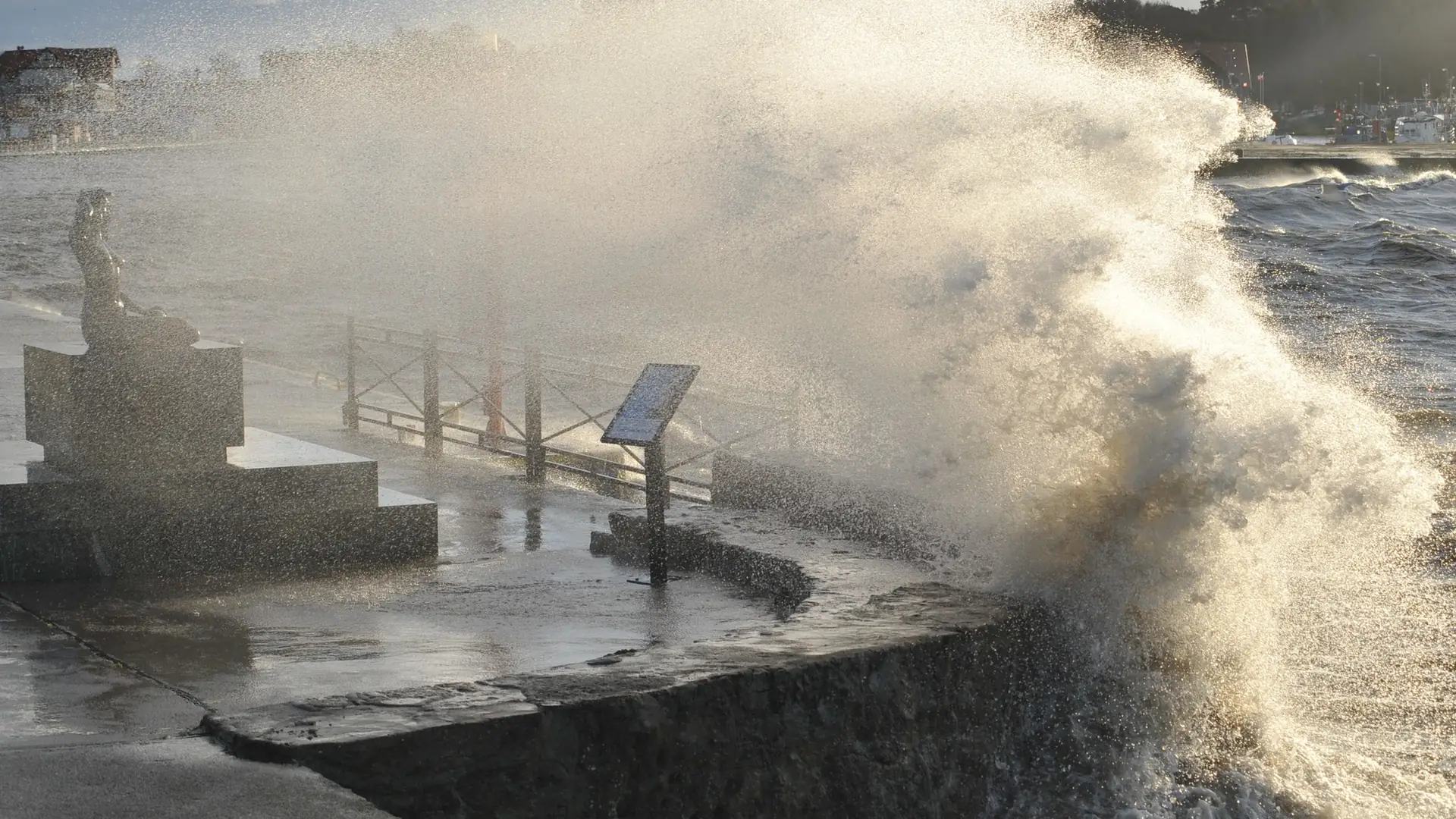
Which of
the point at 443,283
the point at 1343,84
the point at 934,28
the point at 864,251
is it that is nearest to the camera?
the point at 864,251

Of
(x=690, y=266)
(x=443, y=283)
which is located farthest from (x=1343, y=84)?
(x=690, y=266)

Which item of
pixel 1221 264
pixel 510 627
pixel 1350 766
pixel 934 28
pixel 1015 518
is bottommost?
pixel 1350 766

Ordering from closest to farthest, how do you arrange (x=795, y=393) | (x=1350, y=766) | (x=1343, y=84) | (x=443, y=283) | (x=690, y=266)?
(x=1350, y=766), (x=795, y=393), (x=690, y=266), (x=443, y=283), (x=1343, y=84)

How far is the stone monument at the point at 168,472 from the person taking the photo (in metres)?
8.10

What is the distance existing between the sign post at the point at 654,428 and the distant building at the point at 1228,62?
97.4m

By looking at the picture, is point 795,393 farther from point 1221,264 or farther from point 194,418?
point 194,418

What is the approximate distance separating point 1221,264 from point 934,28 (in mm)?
2462

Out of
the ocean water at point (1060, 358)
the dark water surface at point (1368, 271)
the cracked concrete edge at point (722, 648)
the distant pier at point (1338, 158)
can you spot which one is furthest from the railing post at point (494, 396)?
the distant pier at point (1338, 158)

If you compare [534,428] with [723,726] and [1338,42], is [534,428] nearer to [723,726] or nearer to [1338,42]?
[723,726]

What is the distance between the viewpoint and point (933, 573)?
7105 mm

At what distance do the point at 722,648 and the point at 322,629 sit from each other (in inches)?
88.2

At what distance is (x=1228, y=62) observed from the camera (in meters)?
115

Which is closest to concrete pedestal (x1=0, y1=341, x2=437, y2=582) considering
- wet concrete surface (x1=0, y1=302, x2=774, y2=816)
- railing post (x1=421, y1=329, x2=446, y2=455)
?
wet concrete surface (x1=0, y1=302, x2=774, y2=816)

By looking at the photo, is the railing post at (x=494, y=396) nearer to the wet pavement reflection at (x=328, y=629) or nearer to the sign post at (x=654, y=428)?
the wet pavement reflection at (x=328, y=629)
